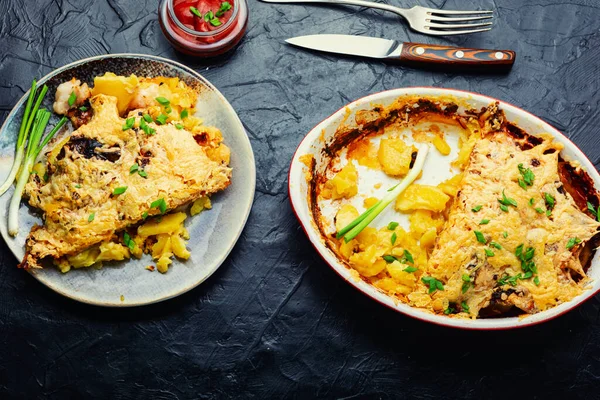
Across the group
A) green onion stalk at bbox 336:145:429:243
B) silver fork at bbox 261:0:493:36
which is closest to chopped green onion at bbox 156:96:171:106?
silver fork at bbox 261:0:493:36

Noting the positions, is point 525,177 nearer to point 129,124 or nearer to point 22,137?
point 129,124

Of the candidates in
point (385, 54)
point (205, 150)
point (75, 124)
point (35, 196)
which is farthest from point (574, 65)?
point (35, 196)

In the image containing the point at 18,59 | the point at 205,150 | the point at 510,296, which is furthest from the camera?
the point at 18,59

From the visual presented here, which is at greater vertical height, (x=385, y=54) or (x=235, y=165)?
(x=385, y=54)

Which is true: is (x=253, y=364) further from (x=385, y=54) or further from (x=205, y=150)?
(x=385, y=54)

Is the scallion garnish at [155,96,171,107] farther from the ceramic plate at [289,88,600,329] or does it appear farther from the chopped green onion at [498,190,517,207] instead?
the chopped green onion at [498,190,517,207]

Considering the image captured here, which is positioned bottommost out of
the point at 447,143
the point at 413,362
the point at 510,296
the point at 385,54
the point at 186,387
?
the point at 186,387
